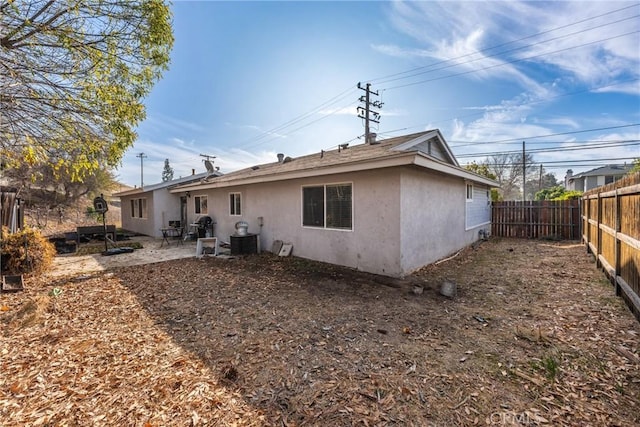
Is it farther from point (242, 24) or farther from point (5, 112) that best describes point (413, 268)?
point (242, 24)

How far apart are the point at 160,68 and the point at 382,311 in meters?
5.26

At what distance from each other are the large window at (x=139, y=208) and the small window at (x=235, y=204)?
7940 mm

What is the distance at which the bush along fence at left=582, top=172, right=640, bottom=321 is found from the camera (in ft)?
11.7

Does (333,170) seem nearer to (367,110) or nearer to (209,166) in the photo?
(209,166)

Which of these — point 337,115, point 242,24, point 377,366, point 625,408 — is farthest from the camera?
point 337,115

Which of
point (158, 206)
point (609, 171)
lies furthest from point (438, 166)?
point (609, 171)

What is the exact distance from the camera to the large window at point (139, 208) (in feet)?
50.8

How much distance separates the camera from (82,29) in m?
3.55

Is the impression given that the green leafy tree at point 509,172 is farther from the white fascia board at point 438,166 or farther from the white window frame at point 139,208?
the white window frame at point 139,208

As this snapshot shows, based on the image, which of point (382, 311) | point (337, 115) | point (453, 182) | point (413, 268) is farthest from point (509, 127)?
point (382, 311)

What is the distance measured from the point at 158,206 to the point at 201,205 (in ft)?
10.3

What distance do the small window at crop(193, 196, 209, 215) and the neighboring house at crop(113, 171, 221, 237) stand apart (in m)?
1.04

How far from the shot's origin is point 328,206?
6.97 meters

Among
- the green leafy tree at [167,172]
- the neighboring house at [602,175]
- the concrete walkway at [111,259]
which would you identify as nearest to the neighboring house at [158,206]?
the concrete walkway at [111,259]
